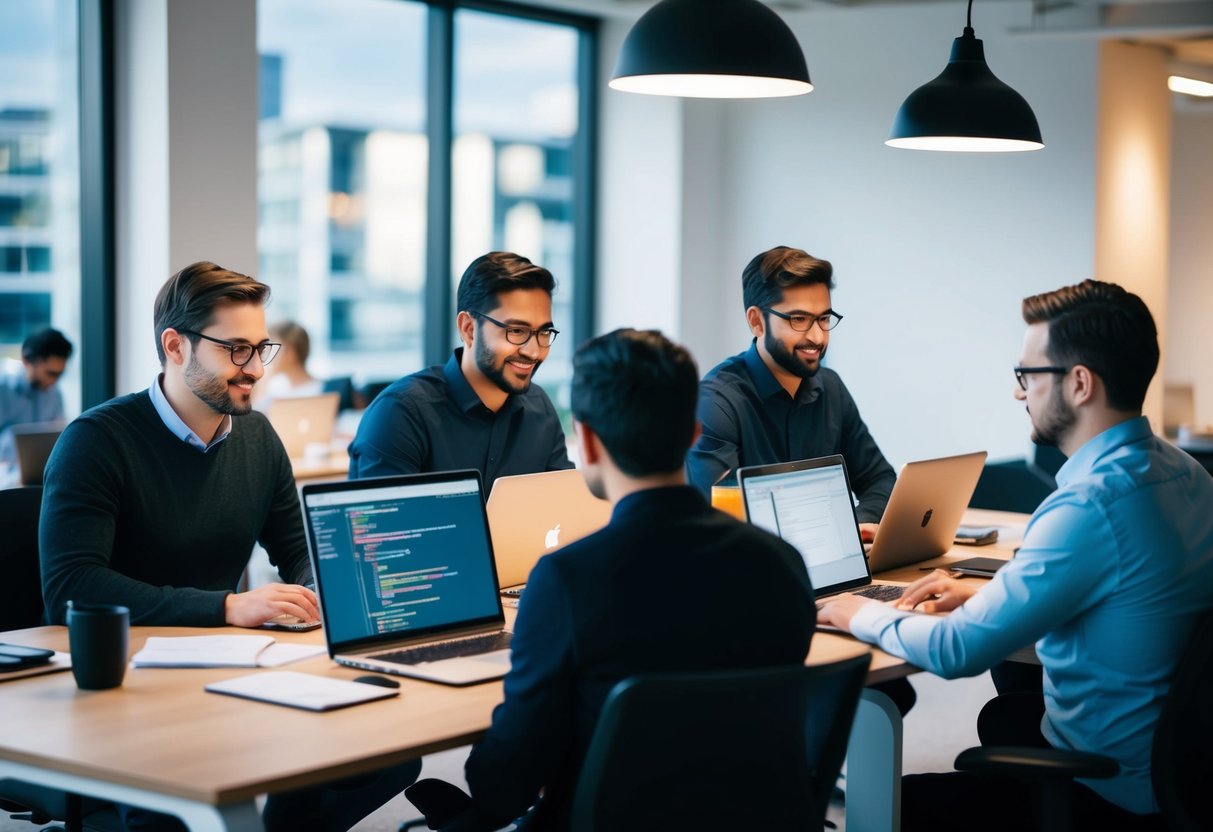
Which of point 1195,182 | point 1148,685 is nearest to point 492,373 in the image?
point 1148,685

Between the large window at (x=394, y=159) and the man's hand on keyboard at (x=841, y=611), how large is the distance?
441cm

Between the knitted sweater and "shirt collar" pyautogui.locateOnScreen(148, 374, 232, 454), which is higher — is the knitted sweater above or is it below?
below

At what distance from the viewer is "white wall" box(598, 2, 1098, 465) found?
6305 millimetres

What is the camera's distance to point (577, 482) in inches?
112

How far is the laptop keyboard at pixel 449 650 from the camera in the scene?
2252 mm

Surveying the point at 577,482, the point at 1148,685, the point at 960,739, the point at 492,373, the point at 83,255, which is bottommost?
the point at 960,739

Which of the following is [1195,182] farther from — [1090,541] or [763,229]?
[1090,541]

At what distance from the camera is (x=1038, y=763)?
1.99 meters

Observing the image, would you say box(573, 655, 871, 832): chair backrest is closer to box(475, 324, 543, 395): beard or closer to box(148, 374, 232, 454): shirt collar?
box(148, 374, 232, 454): shirt collar

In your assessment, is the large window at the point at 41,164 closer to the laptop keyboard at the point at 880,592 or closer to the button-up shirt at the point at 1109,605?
the laptop keyboard at the point at 880,592

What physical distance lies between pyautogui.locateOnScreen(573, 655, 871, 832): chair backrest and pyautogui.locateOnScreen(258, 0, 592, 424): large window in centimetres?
518

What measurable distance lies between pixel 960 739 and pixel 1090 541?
7.57ft

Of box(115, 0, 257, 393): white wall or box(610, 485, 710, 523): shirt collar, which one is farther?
box(115, 0, 257, 393): white wall

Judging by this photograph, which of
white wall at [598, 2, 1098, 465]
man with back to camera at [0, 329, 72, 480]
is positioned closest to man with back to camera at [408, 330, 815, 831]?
man with back to camera at [0, 329, 72, 480]
